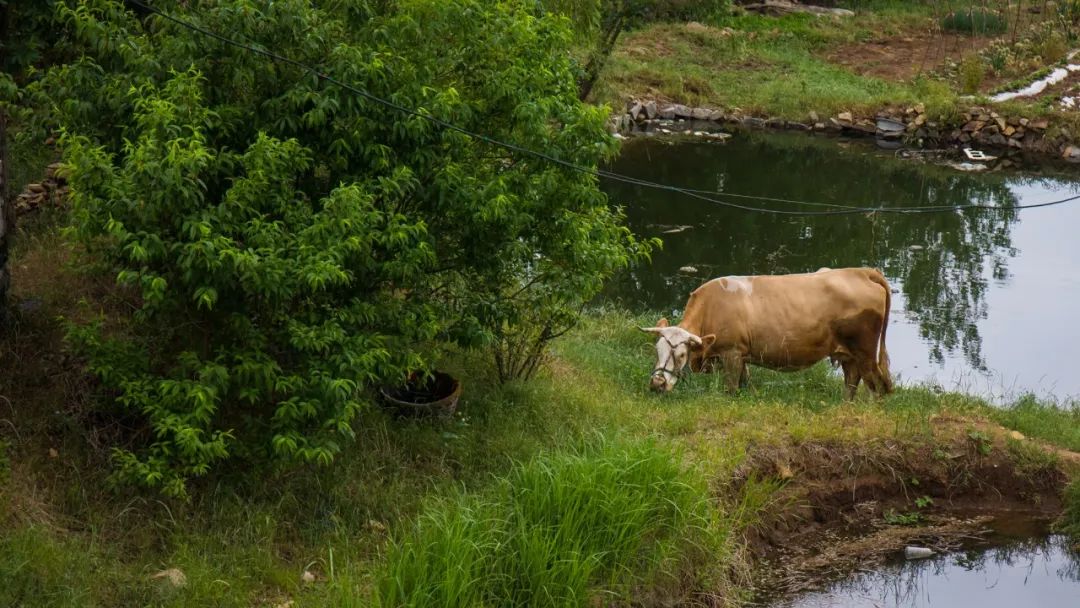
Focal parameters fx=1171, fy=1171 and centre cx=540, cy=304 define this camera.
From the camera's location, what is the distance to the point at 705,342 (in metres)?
11.8

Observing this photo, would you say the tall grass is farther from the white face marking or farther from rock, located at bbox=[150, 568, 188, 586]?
the white face marking

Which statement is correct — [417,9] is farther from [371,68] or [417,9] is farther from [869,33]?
[869,33]

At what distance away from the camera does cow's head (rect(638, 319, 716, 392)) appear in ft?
36.6

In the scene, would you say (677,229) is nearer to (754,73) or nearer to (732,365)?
(732,365)

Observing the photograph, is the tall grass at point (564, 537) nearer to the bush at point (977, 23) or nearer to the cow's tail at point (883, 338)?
the cow's tail at point (883, 338)

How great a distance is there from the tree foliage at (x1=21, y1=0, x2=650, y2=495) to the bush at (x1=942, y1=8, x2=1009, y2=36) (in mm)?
28928

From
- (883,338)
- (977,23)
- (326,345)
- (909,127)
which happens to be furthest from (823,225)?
(977,23)

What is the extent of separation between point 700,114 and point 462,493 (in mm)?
22551

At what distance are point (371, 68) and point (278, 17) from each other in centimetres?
71

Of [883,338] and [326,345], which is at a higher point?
[326,345]

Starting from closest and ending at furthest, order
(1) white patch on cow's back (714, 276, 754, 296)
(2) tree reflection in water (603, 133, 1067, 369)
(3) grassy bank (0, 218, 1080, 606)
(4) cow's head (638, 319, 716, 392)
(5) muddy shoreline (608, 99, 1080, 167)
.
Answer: (3) grassy bank (0, 218, 1080, 606)
(4) cow's head (638, 319, 716, 392)
(1) white patch on cow's back (714, 276, 754, 296)
(2) tree reflection in water (603, 133, 1067, 369)
(5) muddy shoreline (608, 99, 1080, 167)

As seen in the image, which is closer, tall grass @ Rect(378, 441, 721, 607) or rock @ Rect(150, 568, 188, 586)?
rock @ Rect(150, 568, 188, 586)

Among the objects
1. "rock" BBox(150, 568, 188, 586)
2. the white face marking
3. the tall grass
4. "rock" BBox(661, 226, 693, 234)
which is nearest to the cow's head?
the white face marking

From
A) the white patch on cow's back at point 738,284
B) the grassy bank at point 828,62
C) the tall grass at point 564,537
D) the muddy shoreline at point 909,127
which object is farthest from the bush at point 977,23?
the tall grass at point 564,537
